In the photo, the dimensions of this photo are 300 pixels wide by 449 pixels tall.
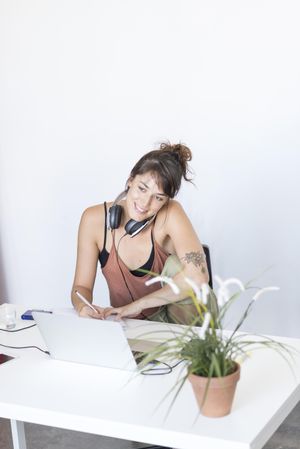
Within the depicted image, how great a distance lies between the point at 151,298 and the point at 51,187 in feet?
5.67

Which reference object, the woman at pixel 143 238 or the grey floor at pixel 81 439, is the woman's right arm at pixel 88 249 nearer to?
the woman at pixel 143 238

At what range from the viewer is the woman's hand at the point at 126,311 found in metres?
2.41

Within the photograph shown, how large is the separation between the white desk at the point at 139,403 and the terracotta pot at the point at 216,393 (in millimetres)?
21

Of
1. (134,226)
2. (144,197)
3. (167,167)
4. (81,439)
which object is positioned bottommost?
(81,439)

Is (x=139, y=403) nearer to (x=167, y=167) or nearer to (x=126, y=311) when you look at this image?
(x=126, y=311)

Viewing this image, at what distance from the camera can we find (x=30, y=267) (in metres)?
4.23

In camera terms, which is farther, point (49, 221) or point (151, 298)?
point (49, 221)

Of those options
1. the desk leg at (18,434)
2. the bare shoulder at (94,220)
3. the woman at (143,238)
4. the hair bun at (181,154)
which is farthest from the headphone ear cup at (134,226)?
the desk leg at (18,434)

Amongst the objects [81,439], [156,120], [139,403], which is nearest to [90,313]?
[139,403]

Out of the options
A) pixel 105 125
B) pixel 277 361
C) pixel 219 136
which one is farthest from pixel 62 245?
pixel 277 361

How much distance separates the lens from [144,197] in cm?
255

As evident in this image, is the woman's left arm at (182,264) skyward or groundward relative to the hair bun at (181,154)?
groundward

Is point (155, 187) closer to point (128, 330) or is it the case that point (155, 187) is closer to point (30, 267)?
point (128, 330)

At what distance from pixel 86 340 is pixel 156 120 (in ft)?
6.11
